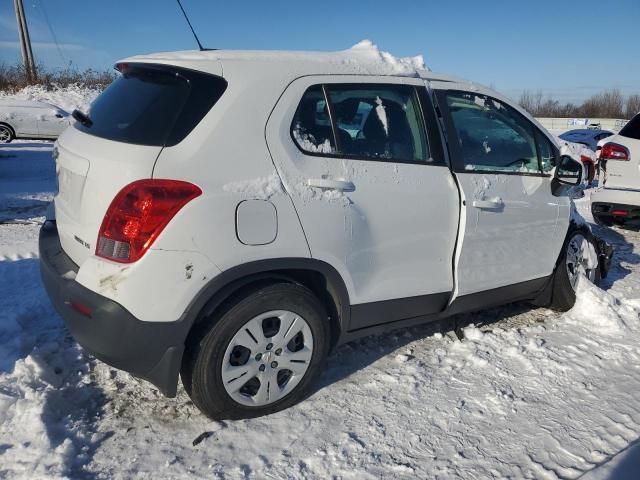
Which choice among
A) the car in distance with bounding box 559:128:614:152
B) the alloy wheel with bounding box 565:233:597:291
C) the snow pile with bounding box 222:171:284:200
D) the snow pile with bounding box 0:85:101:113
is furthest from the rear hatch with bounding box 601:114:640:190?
the snow pile with bounding box 0:85:101:113

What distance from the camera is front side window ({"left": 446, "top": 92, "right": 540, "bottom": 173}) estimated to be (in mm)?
3418

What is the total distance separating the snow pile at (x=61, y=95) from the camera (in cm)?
2380

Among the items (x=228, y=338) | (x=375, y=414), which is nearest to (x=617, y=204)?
(x=375, y=414)

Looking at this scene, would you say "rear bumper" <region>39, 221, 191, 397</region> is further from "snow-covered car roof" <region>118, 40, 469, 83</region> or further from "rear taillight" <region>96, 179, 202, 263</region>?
"snow-covered car roof" <region>118, 40, 469, 83</region>

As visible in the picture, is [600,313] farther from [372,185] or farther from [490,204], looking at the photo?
[372,185]

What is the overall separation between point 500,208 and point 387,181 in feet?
3.26

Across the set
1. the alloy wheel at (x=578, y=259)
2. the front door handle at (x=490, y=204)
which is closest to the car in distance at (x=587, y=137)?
the alloy wheel at (x=578, y=259)

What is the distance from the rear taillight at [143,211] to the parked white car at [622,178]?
5795 millimetres

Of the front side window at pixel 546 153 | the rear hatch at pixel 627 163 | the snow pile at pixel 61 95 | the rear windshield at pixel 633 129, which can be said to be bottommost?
the snow pile at pixel 61 95

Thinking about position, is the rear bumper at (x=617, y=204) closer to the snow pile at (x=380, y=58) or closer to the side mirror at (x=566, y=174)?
the side mirror at (x=566, y=174)

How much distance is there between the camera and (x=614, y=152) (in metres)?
6.41

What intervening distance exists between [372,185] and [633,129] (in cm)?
517

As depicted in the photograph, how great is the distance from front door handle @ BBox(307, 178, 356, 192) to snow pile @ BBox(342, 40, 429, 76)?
0.82 metres

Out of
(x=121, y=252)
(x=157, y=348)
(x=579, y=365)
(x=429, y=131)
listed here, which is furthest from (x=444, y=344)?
(x=121, y=252)
